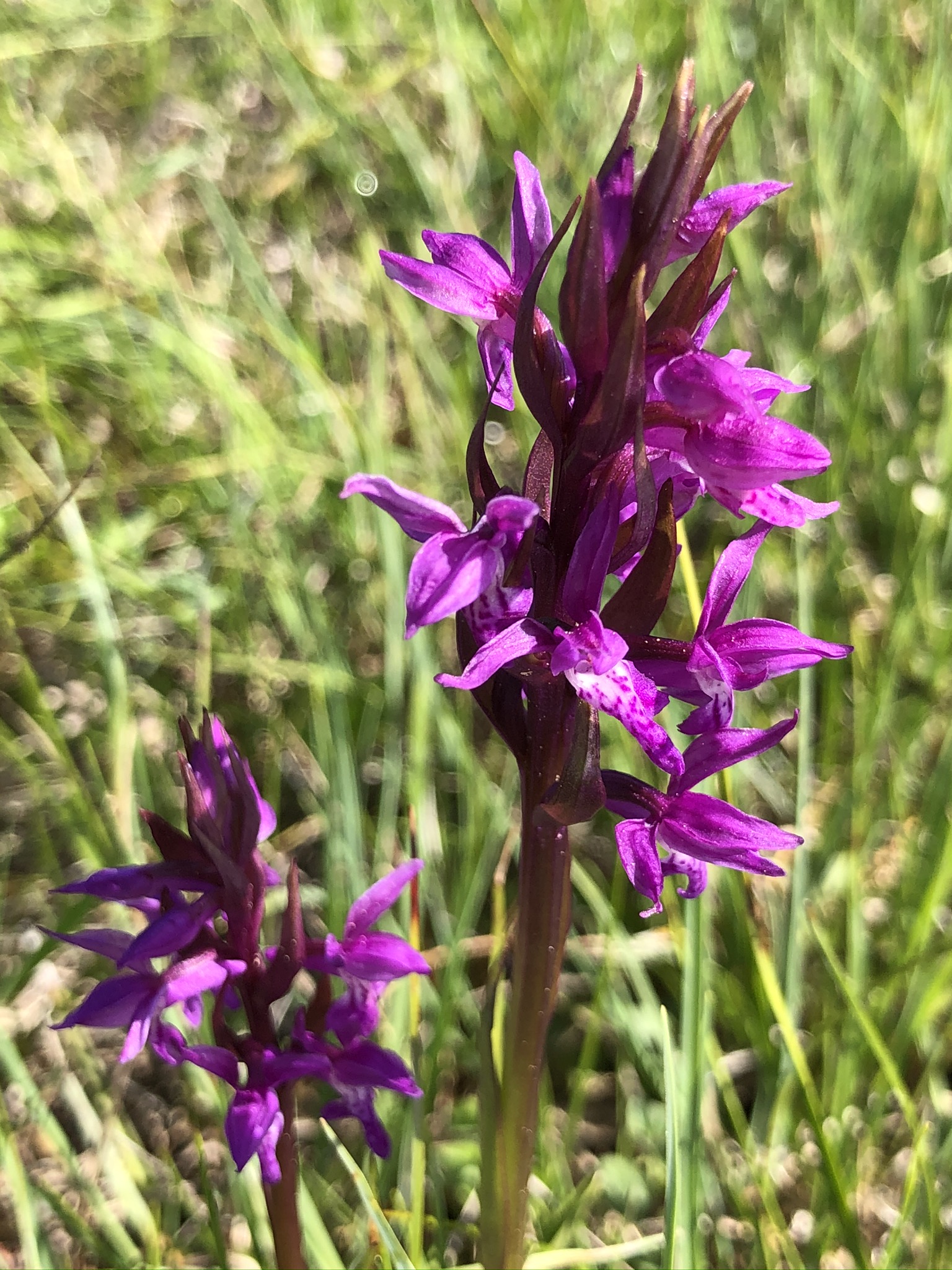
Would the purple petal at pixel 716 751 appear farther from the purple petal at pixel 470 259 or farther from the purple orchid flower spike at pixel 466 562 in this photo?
the purple petal at pixel 470 259

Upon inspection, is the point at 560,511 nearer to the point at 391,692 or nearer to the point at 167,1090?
the point at 391,692

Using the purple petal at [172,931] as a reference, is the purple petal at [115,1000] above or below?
below

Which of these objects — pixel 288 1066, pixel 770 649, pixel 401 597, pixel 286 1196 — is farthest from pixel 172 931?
pixel 401 597

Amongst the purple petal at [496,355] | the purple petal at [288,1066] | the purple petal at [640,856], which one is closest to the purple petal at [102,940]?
the purple petal at [288,1066]

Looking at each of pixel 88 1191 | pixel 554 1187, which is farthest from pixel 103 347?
pixel 554 1187

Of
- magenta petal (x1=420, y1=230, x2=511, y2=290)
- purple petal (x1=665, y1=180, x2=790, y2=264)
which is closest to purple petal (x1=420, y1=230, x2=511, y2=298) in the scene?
magenta petal (x1=420, y1=230, x2=511, y2=290)

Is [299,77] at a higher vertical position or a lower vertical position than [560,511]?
higher
